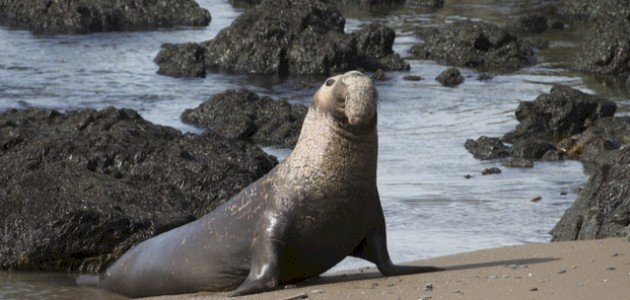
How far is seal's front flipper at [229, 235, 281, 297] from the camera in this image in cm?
764

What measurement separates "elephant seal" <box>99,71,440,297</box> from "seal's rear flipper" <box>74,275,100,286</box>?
1309 mm

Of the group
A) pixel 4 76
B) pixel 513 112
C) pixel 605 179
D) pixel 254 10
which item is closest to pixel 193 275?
pixel 605 179

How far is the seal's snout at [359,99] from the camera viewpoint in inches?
301

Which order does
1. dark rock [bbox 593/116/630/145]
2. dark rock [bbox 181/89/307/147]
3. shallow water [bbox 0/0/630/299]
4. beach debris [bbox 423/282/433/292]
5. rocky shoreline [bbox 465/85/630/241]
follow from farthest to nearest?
dark rock [bbox 181/89/307/147] → dark rock [bbox 593/116/630/145] → shallow water [bbox 0/0/630/299] → rocky shoreline [bbox 465/85/630/241] → beach debris [bbox 423/282/433/292]

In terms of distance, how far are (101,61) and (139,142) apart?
1270 cm

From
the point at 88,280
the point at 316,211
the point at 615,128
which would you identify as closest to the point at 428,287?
the point at 316,211

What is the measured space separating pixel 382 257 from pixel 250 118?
9.04 m

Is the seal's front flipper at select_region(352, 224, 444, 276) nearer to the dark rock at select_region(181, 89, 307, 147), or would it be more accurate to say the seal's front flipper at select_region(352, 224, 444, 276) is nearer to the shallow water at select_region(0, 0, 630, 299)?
the shallow water at select_region(0, 0, 630, 299)

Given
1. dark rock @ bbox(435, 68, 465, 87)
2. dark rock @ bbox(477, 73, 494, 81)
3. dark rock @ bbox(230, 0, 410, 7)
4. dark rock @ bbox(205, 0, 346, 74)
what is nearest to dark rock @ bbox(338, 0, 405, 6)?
dark rock @ bbox(230, 0, 410, 7)

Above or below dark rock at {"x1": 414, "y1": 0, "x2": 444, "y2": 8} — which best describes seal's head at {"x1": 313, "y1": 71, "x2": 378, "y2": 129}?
above

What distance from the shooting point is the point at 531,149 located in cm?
1484

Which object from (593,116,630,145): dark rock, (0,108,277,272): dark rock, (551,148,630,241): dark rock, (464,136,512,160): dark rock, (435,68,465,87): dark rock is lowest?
(435,68,465,87): dark rock

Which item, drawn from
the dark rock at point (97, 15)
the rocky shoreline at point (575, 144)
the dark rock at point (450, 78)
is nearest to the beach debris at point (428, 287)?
the rocky shoreline at point (575, 144)

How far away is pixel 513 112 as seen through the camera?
18234mm
